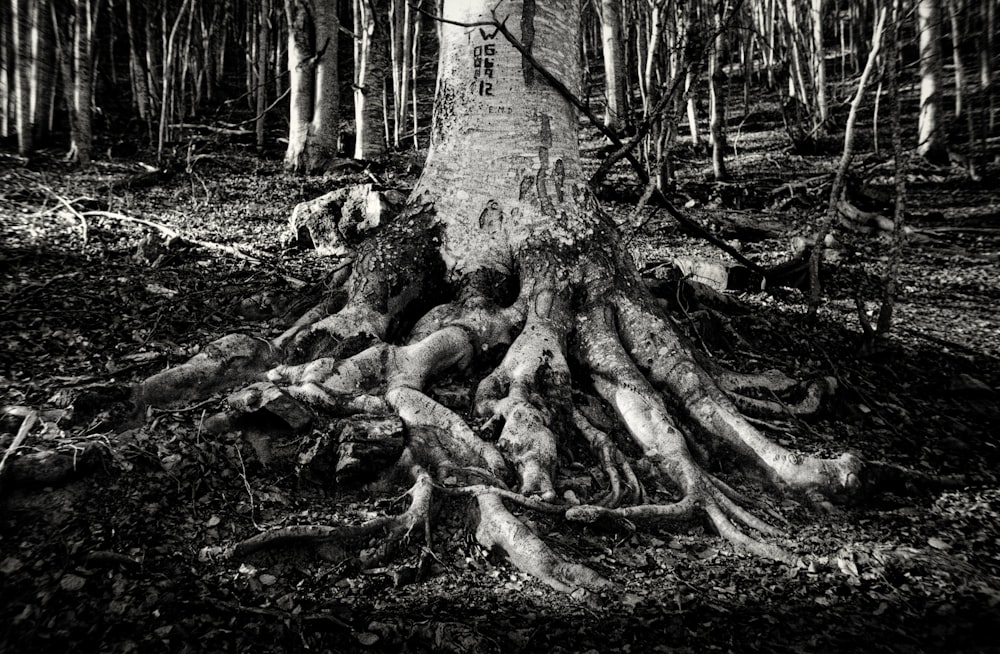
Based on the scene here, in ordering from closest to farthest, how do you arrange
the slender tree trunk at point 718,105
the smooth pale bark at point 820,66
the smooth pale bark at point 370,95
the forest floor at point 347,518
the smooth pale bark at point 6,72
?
1. the forest floor at point 347,518
2. the smooth pale bark at point 6,72
3. the slender tree trunk at point 718,105
4. the smooth pale bark at point 370,95
5. the smooth pale bark at point 820,66

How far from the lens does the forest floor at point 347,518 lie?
1.78 m

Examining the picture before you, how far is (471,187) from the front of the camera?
3.63 m

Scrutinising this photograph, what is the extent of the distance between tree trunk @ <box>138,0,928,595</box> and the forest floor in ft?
0.47

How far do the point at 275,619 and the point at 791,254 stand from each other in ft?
22.0

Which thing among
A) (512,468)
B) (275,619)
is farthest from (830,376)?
(275,619)

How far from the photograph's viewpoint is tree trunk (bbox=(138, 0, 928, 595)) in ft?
8.27

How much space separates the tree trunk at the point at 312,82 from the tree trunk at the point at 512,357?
689 centimetres

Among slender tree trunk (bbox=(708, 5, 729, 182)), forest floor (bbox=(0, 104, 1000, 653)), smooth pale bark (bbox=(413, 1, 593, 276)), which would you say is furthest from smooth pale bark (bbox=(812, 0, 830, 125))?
smooth pale bark (bbox=(413, 1, 593, 276))

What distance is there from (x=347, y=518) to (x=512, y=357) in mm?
1238

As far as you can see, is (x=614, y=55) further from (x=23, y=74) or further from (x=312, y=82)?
(x=23, y=74)

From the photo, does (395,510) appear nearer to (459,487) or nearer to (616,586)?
(459,487)

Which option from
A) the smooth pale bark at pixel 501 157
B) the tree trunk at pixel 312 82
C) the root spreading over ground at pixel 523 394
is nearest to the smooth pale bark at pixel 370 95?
the tree trunk at pixel 312 82

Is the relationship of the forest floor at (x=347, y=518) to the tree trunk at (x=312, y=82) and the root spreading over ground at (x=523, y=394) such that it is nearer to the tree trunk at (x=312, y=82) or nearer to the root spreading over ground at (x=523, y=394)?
the root spreading over ground at (x=523, y=394)

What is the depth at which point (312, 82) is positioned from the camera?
10.1 m
